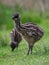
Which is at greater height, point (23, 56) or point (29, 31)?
point (29, 31)

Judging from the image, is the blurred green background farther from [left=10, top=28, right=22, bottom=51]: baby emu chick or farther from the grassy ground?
[left=10, top=28, right=22, bottom=51]: baby emu chick

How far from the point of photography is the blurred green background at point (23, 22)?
11219mm

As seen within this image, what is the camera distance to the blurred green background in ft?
36.8

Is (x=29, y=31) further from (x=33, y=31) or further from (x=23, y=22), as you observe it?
(x=23, y=22)

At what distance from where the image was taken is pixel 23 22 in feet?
63.5

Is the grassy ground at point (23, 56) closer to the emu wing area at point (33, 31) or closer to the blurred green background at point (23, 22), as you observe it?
the blurred green background at point (23, 22)

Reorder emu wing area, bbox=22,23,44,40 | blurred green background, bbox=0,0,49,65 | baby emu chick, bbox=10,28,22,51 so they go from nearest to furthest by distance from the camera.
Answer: blurred green background, bbox=0,0,49,65 → emu wing area, bbox=22,23,44,40 → baby emu chick, bbox=10,28,22,51

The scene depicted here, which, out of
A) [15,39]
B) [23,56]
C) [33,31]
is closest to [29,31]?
[33,31]

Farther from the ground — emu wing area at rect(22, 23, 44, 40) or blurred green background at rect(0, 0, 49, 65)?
emu wing area at rect(22, 23, 44, 40)

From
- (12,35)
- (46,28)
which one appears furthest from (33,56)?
(46,28)

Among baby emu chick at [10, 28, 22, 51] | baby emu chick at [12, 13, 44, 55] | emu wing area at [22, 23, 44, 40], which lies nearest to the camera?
baby emu chick at [12, 13, 44, 55]

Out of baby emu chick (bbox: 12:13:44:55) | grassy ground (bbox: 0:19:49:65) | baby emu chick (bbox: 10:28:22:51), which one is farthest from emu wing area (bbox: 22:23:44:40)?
baby emu chick (bbox: 10:28:22:51)

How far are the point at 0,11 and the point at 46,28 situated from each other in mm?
3497

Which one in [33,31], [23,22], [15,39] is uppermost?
[33,31]
